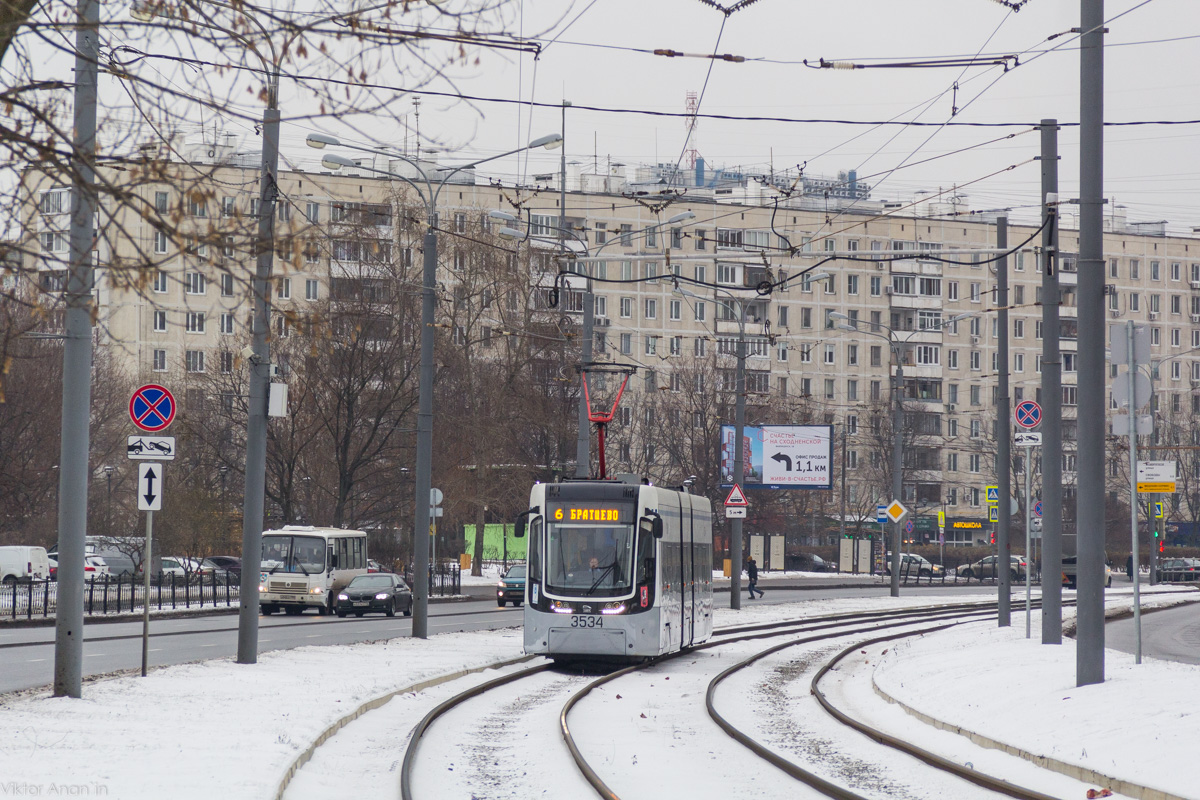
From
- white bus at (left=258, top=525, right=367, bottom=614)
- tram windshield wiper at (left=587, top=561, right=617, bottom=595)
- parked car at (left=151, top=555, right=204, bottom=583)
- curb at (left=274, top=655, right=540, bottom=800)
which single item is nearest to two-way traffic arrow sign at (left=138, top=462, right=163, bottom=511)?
curb at (left=274, top=655, right=540, bottom=800)

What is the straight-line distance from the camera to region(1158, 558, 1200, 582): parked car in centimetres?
7512

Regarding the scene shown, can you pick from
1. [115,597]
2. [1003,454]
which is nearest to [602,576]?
[1003,454]

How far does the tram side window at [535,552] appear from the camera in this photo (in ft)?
69.3

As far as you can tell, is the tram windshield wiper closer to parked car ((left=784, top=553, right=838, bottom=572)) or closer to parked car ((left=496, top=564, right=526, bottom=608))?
parked car ((left=496, top=564, right=526, bottom=608))

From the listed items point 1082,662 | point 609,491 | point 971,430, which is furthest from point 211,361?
point 971,430

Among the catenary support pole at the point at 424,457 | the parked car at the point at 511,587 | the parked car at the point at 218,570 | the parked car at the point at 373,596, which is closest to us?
the catenary support pole at the point at 424,457

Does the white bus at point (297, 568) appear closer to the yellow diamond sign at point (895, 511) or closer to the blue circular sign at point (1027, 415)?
the yellow diamond sign at point (895, 511)

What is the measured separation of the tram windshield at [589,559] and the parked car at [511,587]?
21.2m

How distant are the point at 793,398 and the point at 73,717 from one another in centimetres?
8009

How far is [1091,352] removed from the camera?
14492 mm

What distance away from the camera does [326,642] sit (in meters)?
25.9

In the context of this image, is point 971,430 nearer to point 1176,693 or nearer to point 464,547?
point 464,547

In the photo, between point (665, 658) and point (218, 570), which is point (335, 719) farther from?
→ point (218, 570)

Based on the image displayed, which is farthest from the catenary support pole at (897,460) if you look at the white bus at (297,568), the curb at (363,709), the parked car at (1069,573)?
the curb at (363,709)
